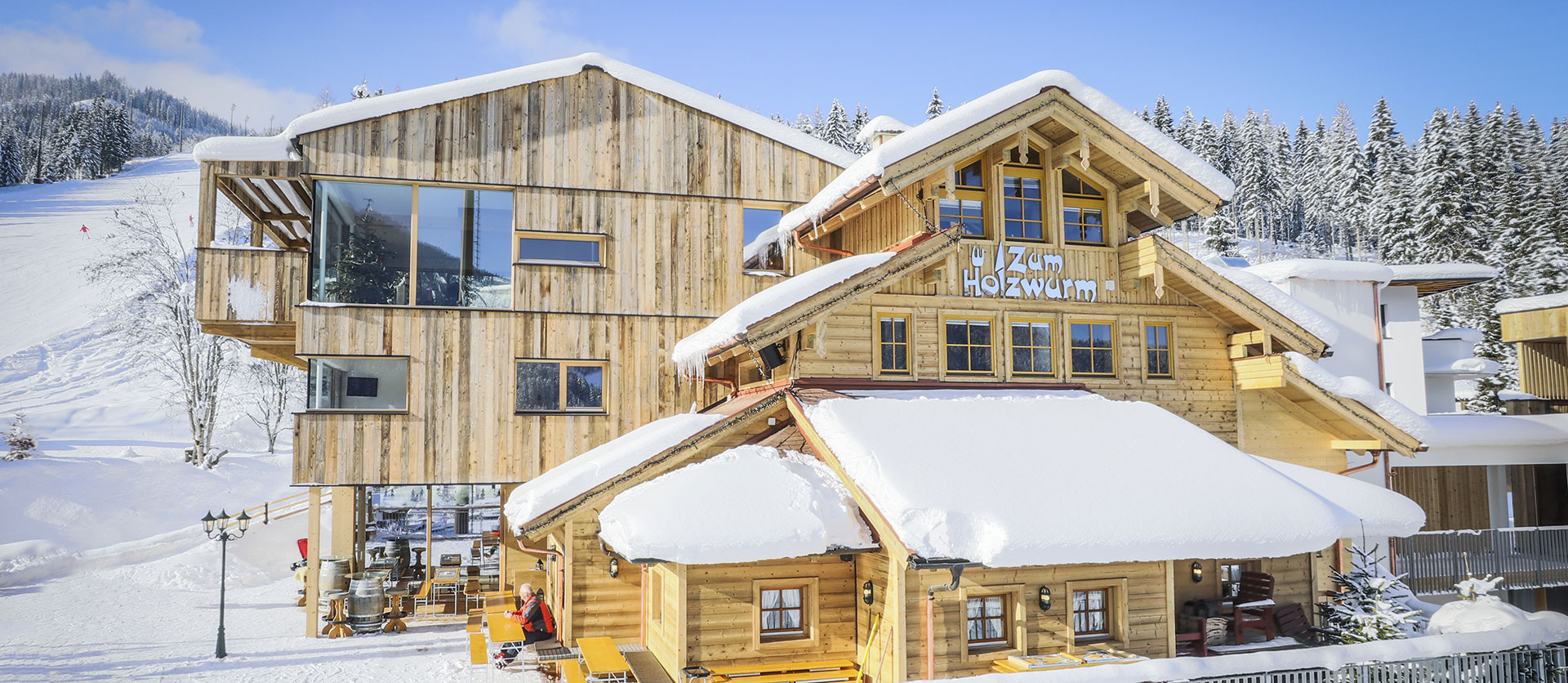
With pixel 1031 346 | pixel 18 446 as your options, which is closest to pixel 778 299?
pixel 1031 346

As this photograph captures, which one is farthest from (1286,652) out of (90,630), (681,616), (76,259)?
(76,259)

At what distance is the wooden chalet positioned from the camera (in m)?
11.5

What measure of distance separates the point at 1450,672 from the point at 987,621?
5.37m

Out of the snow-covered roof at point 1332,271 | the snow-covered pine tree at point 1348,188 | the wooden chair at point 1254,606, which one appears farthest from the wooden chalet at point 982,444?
the snow-covered pine tree at point 1348,188

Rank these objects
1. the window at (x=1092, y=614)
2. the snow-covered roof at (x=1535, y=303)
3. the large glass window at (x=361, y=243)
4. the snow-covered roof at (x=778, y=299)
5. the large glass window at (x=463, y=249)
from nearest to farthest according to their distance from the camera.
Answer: the window at (x=1092, y=614)
the snow-covered roof at (x=778, y=299)
the large glass window at (x=361, y=243)
the large glass window at (x=463, y=249)
the snow-covered roof at (x=1535, y=303)

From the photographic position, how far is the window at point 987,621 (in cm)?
1230

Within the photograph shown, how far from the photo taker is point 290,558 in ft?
88.6

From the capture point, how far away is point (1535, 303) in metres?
22.6

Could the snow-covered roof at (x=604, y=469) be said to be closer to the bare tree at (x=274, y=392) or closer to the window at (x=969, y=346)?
the window at (x=969, y=346)

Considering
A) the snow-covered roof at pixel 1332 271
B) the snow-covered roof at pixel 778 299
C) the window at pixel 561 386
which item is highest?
the snow-covered roof at pixel 1332 271

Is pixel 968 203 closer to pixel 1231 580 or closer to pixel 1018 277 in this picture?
pixel 1018 277

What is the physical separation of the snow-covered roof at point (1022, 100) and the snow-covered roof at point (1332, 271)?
918cm

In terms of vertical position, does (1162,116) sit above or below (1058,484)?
above

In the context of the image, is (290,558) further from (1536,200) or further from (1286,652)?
(1536,200)
